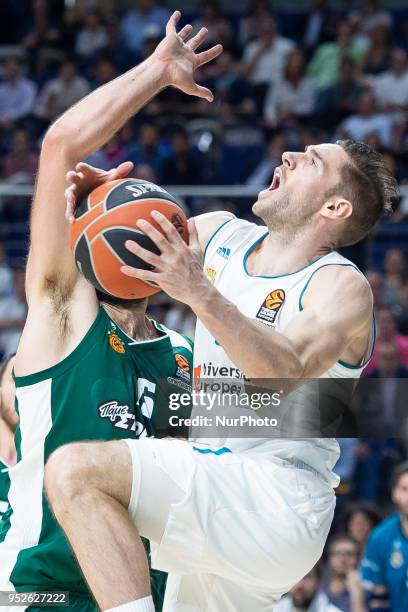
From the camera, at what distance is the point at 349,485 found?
914 cm

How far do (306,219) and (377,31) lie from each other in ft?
32.2

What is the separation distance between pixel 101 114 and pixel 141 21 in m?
11.3

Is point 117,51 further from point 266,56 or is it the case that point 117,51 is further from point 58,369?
point 58,369

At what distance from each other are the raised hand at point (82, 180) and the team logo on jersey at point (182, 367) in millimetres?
819

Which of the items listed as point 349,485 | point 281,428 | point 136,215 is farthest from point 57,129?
point 349,485

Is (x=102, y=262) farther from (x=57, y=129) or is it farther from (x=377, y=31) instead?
(x=377, y=31)

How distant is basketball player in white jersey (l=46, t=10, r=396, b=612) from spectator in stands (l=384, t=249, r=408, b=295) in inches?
226

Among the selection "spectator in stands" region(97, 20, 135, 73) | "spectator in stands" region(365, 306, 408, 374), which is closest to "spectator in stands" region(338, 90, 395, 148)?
"spectator in stands" region(365, 306, 408, 374)

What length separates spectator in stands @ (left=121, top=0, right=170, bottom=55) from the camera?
1484 centimetres

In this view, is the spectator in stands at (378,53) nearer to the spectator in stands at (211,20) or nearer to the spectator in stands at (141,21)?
the spectator in stands at (211,20)

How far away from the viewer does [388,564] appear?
7.42 meters

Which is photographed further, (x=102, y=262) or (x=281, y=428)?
(x=281, y=428)

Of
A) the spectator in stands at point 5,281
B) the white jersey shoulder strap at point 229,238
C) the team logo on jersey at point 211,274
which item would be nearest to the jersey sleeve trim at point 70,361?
the team logo on jersey at point 211,274

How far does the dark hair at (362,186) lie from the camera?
15.3 feet
